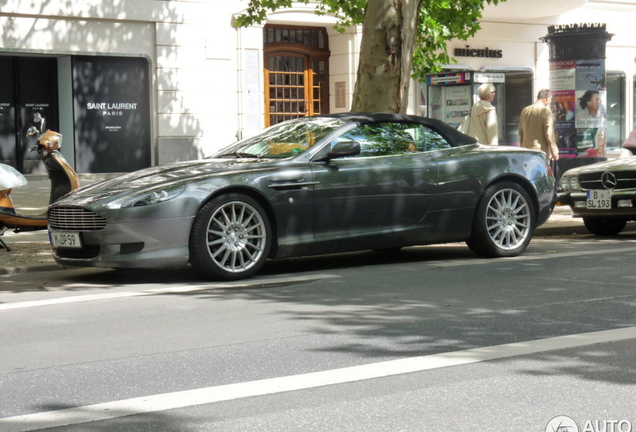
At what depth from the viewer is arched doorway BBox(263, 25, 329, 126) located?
2489 centimetres

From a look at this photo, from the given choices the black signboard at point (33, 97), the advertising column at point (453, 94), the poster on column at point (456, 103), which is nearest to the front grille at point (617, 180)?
the advertising column at point (453, 94)

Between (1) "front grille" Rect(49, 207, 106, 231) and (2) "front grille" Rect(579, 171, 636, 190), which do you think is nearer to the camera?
(1) "front grille" Rect(49, 207, 106, 231)

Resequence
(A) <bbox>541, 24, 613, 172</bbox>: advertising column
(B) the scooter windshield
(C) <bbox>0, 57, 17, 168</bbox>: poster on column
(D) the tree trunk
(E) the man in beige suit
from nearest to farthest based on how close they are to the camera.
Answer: (B) the scooter windshield
(D) the tree trunk
(E) the man in beige suit
(A) <bbox>541, 24, 613, 172</bbox>: advertising column
(C) <bbox>0, 57, 17, 168</bbox>: poster on column

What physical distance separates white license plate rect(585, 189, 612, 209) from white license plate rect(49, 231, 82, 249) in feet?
21.0

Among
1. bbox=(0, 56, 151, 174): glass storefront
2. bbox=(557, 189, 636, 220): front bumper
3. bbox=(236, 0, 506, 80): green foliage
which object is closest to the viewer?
bbox=(557, 189, 636, 220): front bumper

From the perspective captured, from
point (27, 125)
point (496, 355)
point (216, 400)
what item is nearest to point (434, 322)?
point (496, 355)

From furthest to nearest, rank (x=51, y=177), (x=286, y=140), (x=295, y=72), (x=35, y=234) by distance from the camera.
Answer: (x=295, y=72) < (x=35, y=234) < (x=51, y=177) < (x=286, y=140)

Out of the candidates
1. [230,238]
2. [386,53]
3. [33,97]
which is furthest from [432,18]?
[230,238]

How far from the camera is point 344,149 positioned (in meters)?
9.47

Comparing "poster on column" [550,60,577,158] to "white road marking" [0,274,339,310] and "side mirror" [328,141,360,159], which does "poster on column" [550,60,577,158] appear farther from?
"white road marking" [0,274,339,310]

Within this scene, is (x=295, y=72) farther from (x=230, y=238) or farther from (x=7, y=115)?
(x=230, y=238)

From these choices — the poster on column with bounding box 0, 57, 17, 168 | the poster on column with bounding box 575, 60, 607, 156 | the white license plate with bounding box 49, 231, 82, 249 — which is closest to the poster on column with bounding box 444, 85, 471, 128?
the poster on column with bounding box 575, 60, 607, 156

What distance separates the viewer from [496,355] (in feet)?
18.8

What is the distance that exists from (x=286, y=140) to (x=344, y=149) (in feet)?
2.29
